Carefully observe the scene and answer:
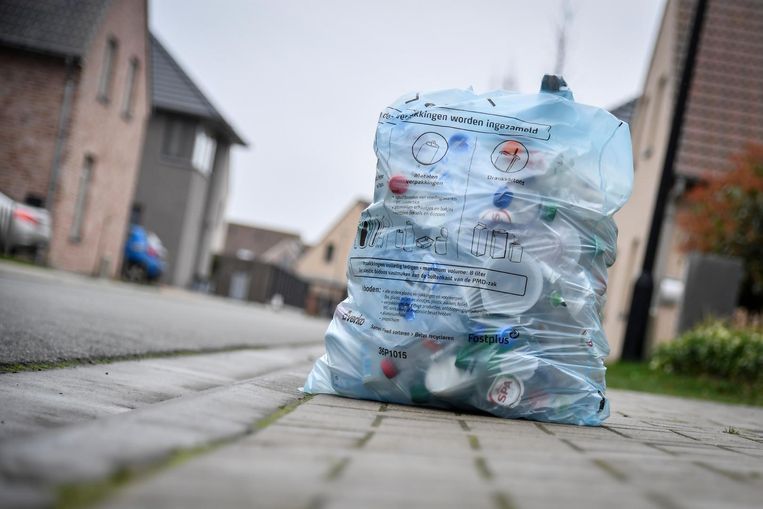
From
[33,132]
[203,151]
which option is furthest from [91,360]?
[203,151]

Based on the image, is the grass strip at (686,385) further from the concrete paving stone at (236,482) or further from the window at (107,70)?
the window at (107,70)

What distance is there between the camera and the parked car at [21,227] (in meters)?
16.0

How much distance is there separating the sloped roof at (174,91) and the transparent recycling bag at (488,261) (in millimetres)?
28350

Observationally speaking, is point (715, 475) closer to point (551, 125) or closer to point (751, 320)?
point (551, 125)

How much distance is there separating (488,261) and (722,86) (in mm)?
14584

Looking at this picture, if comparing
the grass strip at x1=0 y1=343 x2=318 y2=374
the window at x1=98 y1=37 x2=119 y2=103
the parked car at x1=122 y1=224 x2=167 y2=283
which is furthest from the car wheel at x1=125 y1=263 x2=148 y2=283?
the grass strip at x1=0 y1=343 x2=318 y2=374

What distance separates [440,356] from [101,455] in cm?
203

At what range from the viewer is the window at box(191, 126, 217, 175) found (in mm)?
32366

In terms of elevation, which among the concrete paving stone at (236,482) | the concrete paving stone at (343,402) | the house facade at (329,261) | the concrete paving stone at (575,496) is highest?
the concrete paving stone at (575,496)

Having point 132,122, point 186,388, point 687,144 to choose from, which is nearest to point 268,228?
point 132,122

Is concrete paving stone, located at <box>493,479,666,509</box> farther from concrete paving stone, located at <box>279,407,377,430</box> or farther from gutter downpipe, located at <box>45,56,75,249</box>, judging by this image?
gutter downpipe, located at <box>45,56,75,249</box>

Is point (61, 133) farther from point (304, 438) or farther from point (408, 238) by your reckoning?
point (304, 438)

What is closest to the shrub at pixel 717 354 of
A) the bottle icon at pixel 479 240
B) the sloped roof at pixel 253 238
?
the bottle icon at pixel 479 240

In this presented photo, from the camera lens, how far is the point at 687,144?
53.4 feet
